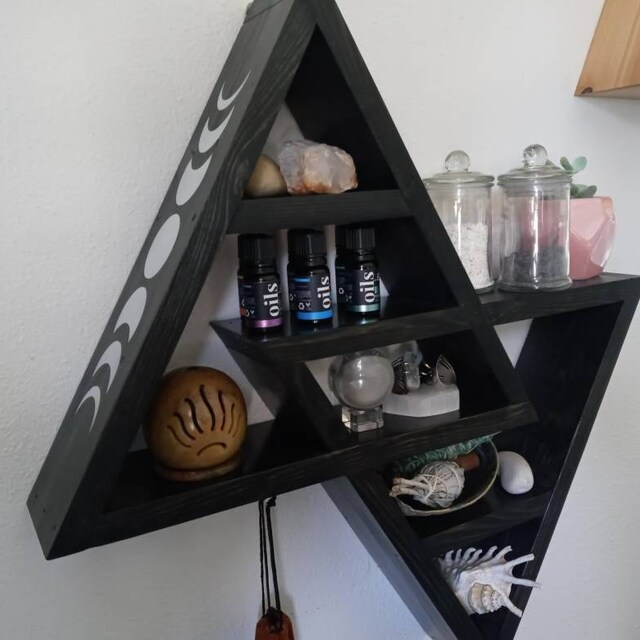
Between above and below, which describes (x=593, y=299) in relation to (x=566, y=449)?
above

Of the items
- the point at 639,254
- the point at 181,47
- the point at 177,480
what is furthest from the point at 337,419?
the point at 639,254

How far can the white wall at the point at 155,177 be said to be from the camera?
63cm

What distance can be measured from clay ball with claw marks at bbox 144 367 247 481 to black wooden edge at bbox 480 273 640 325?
0.98 ft

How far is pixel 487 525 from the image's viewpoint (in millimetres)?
766

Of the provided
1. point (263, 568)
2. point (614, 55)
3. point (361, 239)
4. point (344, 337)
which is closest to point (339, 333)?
point (344, 337)

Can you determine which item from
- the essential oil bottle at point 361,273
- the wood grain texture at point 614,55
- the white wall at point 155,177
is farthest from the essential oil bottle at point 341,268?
the wood grain texture at point 614,55

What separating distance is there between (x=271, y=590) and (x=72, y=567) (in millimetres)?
242

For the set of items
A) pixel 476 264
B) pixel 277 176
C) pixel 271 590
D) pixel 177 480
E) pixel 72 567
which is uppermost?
pixel 277 176

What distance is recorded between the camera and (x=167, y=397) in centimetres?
59

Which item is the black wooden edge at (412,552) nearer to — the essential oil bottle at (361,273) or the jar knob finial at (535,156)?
the essential oil bottle at (361,273)

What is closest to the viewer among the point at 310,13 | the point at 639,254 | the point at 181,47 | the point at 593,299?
the point at 310,13

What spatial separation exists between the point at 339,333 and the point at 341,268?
11 cm

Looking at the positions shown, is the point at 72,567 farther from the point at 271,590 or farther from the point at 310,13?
the point at 310,13

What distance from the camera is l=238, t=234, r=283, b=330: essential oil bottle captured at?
2.03 feet
